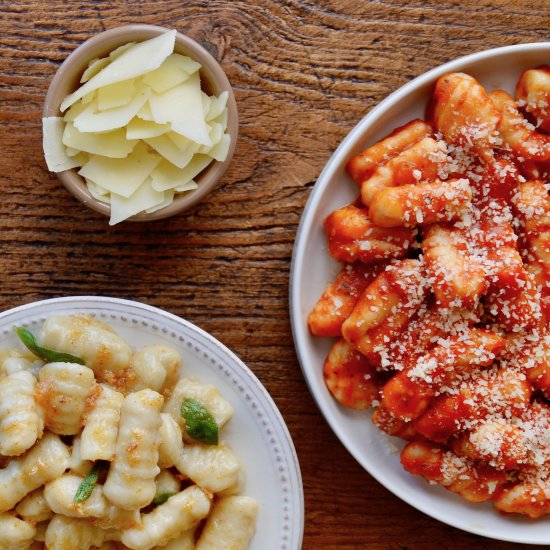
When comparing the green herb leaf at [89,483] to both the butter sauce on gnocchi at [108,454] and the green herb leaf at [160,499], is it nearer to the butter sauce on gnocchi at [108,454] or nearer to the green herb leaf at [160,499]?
the butter sauce on gnocchi at [108,454]

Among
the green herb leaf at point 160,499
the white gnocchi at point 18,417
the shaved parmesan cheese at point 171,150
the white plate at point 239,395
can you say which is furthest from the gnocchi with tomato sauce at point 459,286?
the white gnocchi at point 18,417

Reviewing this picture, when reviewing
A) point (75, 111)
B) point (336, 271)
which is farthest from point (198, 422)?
point (75, 111)

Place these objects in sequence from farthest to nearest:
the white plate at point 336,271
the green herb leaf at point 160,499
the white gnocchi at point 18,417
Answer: the white plate at point 336,271 → the green herb leaf at point 160,499 → the white gnocchi at point 18,417

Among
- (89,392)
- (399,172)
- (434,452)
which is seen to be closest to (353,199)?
(399,172)

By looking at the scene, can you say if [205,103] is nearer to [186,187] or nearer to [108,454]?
[186,187]

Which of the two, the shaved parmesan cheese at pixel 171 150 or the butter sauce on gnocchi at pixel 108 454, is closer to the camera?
the butter sauce on gnocchi at pixel 108 454

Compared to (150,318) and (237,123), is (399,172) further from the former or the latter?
(150,318)
